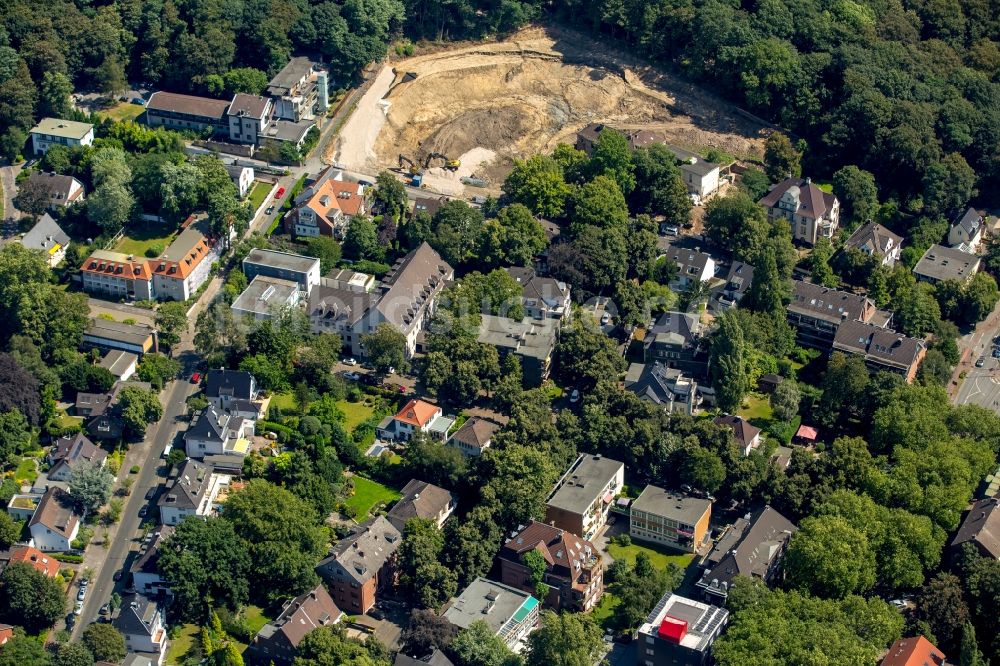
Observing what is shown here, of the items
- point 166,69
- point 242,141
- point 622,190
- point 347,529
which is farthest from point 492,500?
point 166,69

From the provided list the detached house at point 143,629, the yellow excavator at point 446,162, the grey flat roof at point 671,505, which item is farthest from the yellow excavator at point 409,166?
the detached house at point 143,629

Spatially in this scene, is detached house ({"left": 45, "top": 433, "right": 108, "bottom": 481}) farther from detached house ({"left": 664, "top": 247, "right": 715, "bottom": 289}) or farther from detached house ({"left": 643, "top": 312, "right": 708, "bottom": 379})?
detached house ({"left": 664, "top": 247, "right": 715, "bottom": 289})

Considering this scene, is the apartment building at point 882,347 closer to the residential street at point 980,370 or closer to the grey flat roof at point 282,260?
the residential street at point 980,370

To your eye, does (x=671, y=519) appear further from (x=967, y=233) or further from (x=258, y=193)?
(x=258, y=193)

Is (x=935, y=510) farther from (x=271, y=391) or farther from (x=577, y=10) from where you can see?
(x=577, y=10)

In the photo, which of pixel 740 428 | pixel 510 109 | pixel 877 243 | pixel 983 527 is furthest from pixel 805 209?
pixel 983 527
